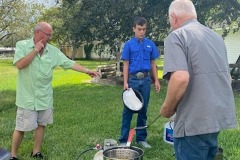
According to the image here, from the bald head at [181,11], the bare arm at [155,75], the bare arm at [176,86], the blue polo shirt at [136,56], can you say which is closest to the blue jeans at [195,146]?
the bare arm at [176,86]

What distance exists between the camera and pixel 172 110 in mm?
2662

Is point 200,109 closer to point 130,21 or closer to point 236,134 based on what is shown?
point 236,134

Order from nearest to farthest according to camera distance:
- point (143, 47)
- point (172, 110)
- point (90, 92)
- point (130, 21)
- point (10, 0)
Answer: point (172, 110) → point (143, 47) → point (90, 92) → point (130, 21) → point (10, 0)

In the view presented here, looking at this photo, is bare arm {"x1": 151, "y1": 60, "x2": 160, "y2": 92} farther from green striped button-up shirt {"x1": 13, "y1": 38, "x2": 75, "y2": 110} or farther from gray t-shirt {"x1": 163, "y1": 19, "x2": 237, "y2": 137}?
gray t-shirt {"x1": 163, "y1": 19, "x2": 237, "y2": 137}

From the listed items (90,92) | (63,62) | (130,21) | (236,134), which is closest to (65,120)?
(63,62)

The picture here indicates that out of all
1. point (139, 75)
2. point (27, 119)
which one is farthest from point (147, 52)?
point (27, 119)

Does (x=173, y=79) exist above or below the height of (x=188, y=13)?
below

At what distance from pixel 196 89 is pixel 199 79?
7cm

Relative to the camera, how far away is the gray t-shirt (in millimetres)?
2518

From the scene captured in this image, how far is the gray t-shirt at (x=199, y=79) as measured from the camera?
8.26ft

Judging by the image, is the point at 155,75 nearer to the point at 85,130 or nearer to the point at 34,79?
the point at 85,130

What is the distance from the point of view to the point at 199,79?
8.30ft

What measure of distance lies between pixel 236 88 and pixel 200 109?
9.45 metres

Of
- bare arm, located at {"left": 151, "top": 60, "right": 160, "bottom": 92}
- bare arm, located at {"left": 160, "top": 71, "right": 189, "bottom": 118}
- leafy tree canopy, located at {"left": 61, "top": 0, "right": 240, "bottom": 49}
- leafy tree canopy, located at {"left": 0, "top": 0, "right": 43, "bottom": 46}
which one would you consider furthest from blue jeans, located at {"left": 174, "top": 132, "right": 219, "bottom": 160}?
leafy tree canopy, located at {"left": 0, "top": 0, "right": 43, "bottom": 46}
